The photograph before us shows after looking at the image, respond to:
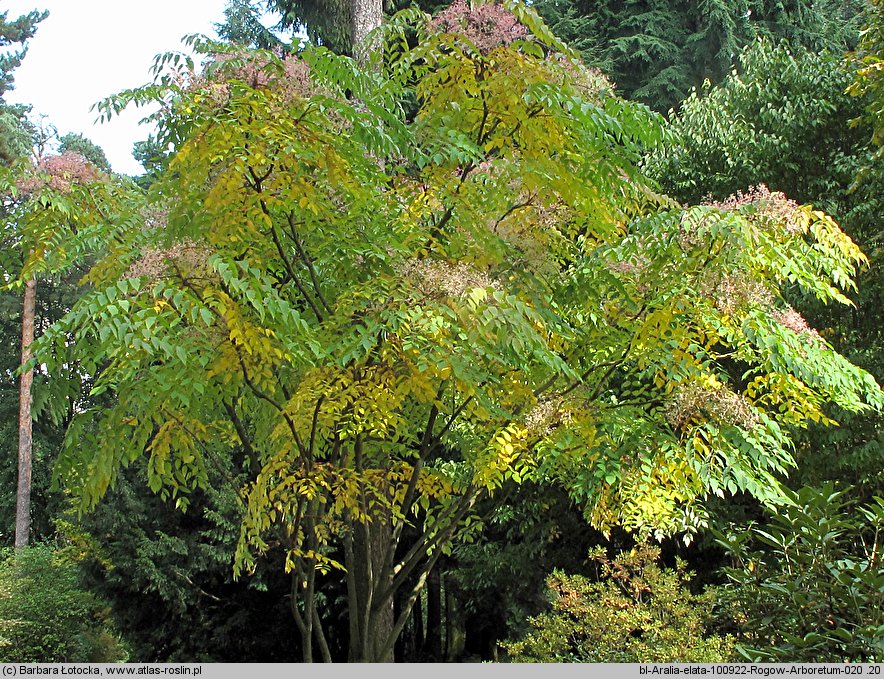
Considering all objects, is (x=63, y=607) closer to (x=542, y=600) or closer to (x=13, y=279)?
(x=542, y=600)

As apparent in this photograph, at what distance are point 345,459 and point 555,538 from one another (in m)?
6.16

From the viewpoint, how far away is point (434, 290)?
388 centimetres

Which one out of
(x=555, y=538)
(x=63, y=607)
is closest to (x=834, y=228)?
(x=555, y=538)

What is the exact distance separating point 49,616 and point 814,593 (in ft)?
39.7

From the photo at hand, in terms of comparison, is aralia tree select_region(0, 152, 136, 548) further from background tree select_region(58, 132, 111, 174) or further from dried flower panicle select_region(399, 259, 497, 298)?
background tree select_region(58, 132, 111, 174)

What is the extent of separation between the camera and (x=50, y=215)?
474 centimetres

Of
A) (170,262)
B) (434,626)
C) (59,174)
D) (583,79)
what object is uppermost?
(583,79)

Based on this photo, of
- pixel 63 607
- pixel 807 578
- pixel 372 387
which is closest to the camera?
pixel 807 578

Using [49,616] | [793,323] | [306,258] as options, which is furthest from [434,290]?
[49,616]

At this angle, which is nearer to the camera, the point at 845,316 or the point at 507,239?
the point at 507,239

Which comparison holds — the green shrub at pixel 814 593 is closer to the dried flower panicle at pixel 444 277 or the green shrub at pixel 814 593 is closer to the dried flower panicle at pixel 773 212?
the dried flower panicle at pixel 444 277

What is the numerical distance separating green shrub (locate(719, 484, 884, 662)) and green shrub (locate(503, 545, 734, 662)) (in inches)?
118

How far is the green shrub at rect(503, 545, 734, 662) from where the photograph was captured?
6105 millimetres

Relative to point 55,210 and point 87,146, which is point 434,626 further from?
point 87,146
